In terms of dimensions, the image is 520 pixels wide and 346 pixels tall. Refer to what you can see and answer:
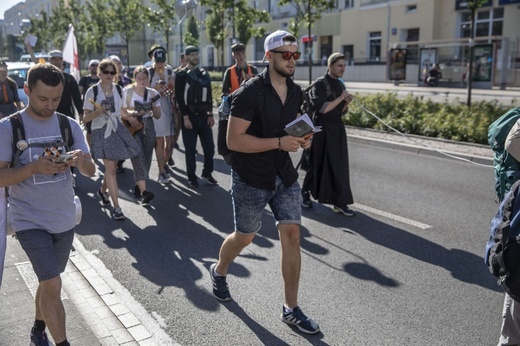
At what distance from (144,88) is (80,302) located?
373cm

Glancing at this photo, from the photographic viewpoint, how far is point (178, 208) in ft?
23.7

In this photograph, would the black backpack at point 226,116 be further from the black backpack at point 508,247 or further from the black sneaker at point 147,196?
the black sneaker at point 147,196

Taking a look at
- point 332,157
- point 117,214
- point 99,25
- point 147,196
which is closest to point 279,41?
point 332,157

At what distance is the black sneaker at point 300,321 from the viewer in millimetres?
3754

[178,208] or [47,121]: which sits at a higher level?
[47,121]

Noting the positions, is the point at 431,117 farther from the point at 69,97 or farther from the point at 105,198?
the point at 105,198

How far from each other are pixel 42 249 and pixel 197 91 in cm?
540

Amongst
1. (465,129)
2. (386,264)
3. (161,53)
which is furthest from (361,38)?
(386,264)

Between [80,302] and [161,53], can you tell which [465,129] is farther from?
[80,302]

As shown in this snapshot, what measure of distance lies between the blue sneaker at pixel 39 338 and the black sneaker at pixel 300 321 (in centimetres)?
158

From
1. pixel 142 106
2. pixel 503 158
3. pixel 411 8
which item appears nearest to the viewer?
pixel 503 158

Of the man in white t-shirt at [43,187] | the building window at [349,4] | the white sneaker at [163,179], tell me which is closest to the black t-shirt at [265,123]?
the man in white t-shirt at [43,187]

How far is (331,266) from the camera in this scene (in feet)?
16.6

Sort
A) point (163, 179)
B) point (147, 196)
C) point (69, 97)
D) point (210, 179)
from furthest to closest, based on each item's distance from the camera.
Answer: point (163, 179) < point (210, 179) < point (69, 97) < point (147, 196)
